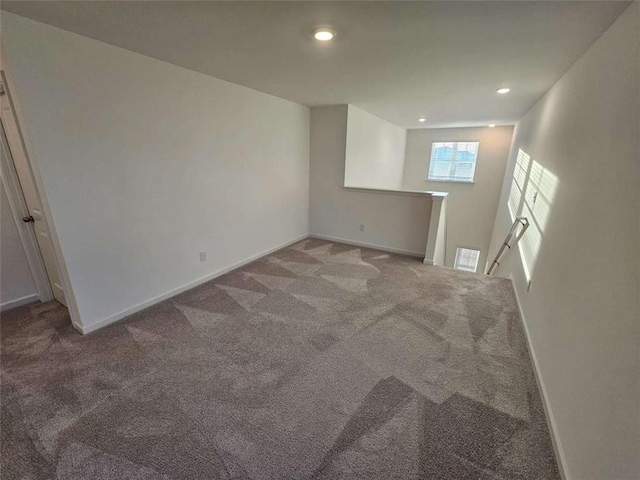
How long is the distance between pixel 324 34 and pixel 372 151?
12.8ft

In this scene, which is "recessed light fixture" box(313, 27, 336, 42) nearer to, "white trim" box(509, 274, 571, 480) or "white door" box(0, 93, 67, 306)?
"white door" box(0, 93, 67, 306)

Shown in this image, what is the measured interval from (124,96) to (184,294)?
1.96 metres

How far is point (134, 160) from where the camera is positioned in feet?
8.05

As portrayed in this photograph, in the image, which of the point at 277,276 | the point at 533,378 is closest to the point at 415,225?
the point at 277,276

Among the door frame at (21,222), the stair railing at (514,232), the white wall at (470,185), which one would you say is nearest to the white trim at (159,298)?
the door frame at (21,222)

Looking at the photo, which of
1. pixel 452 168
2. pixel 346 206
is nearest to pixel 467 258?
pixel 452 168

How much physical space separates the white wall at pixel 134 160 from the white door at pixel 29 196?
405 mm

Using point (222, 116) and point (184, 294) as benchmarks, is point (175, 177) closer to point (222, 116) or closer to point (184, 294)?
point (222, 116)

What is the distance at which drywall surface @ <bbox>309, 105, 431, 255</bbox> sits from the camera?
4281 mm

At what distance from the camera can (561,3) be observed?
149 cm

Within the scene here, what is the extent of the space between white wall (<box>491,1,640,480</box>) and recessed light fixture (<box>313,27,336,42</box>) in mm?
1606

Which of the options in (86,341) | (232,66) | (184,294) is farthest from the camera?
(184,294)

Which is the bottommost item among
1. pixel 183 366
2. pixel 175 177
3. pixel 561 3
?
pixel 183 366

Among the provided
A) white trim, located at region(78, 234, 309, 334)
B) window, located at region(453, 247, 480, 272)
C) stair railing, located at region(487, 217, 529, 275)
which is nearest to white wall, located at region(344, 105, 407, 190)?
white trim, located at region(78, 234, 309, 334)
